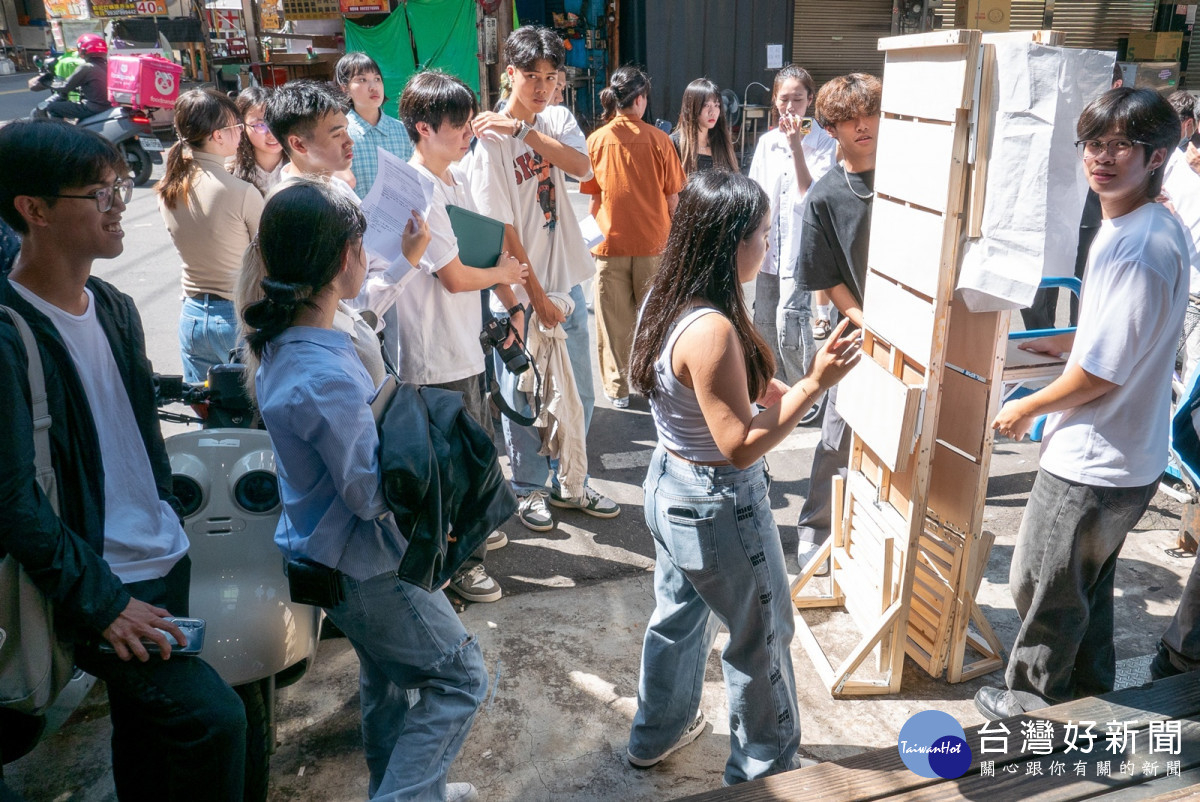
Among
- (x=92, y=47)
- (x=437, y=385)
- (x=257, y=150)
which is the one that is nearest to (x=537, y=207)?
(x=437, y=385)

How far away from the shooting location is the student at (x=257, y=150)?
12.7ft

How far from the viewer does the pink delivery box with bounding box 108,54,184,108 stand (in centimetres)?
1159

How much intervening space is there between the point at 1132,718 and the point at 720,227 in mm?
1671

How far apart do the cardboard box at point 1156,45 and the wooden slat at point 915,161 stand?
12782 millimetres

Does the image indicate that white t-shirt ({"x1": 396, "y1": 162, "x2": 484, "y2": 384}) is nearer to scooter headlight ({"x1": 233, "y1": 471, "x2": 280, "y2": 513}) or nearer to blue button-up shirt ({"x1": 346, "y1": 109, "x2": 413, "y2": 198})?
scooter headlight ({"x1": 233, "y1": 471, "x2": 280, "y2": 513})

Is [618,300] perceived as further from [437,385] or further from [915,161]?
[915,161]

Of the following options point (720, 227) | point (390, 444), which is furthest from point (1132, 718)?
point (390, 444)

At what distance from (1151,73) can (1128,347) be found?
12938mm

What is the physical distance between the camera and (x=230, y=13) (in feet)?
57.1

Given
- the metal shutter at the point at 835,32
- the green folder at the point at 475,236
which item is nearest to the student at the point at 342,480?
the green folder at the point at 475,236

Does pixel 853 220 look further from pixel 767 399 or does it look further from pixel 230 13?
pixel 230 13

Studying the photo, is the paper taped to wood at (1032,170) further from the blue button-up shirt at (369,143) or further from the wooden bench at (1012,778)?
the blue button-up shirt at (369,143)

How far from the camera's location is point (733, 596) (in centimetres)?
222

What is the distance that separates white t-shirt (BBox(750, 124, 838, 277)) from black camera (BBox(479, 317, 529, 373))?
6.11 ft
